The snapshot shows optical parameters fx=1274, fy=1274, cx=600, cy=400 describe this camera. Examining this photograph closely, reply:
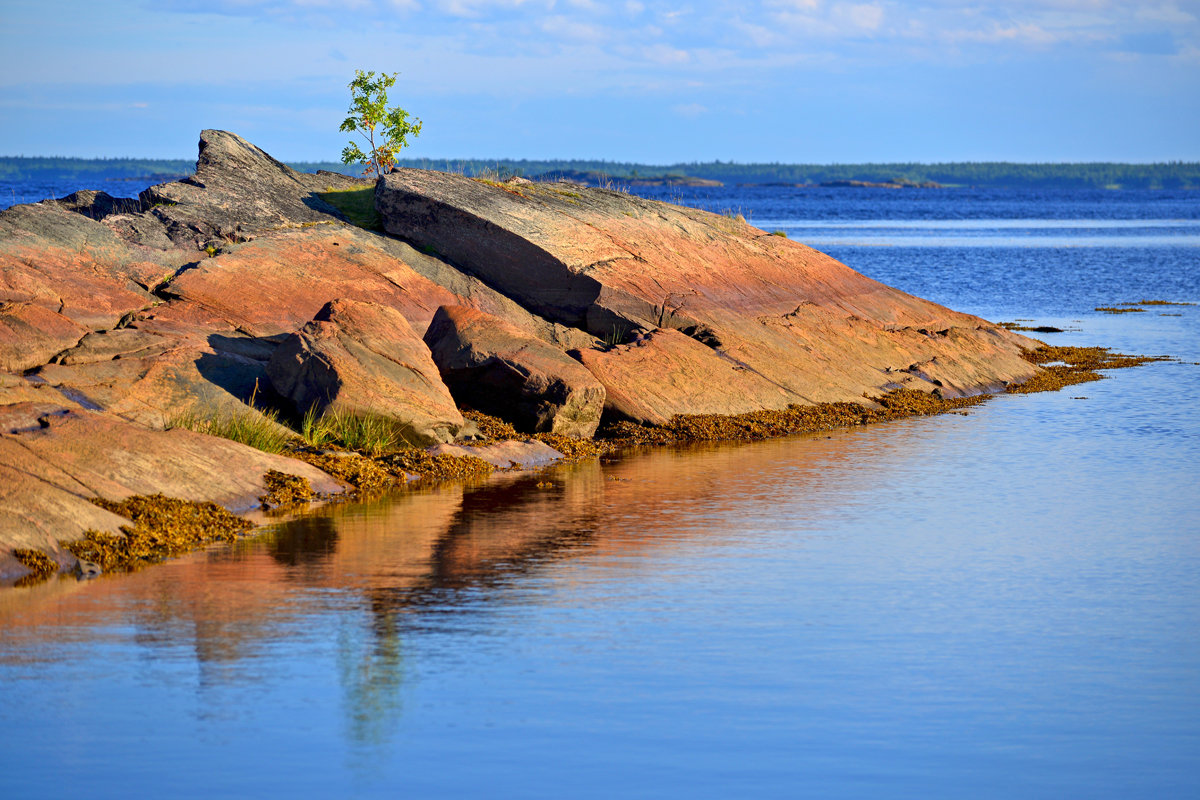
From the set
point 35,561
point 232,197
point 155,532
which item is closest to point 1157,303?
point 232,197

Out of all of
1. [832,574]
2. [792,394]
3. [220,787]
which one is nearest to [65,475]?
[220,787]

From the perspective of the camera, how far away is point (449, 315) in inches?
811

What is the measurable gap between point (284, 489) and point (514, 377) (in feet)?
17.6

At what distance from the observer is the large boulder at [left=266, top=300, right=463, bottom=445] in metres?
17.5

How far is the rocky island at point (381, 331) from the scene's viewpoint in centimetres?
1459

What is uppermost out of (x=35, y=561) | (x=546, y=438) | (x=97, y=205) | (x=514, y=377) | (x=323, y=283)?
(x=97, y=205)

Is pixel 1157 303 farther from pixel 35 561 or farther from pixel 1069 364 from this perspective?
pixel 35 561

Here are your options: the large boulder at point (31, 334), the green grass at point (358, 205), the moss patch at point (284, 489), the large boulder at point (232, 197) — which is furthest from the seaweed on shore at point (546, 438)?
the green grass at point (358, 205)

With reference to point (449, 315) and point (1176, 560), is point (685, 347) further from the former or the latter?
point (1176, 560)

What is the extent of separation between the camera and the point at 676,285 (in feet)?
83.8

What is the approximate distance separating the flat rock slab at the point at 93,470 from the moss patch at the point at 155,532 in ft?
0.50

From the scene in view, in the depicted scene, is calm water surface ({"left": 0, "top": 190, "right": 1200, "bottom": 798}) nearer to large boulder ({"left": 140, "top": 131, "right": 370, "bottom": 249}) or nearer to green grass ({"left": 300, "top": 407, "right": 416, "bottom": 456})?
green grass ({"left": 300, "top": 407, "right": 416, "bottom": 456})

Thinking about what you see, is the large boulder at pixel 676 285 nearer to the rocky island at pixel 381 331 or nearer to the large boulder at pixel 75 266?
the rocky island at pixel 381 331

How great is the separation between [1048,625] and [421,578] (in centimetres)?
565
